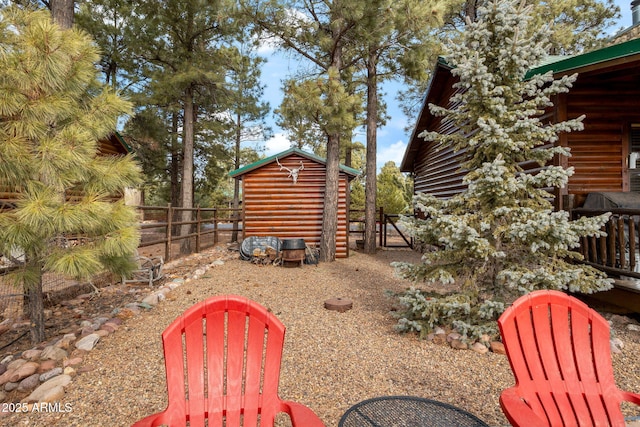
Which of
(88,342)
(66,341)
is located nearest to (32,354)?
(66,341)

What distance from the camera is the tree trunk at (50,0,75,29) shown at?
17.9 ft

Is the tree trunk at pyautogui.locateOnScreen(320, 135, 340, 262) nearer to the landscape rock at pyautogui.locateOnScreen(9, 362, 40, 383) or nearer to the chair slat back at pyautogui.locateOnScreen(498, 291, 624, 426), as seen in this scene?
the landscape rock at pyautogui.locateOnScreen(9, 362, 40, 383)

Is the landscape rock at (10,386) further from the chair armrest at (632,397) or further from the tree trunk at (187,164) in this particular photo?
the tree trunk at (187,164)

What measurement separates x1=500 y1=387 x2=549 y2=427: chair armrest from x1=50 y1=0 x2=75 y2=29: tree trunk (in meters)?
7.49

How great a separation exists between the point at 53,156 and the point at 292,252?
5533mm

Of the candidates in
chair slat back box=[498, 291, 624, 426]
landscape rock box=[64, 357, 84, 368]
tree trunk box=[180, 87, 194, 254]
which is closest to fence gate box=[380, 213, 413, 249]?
tree trunk box=[180, 87, 194, 254]

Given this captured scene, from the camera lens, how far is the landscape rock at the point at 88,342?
326 centimetres

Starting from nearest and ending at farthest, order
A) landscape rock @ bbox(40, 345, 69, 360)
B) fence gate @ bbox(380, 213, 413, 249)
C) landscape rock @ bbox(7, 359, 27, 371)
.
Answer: landscape rock @ bbox(7, 359, 27, 371)
landscape rock @ bbox(40, 345, 69, 360)
fence gate @ bbox(380, 213, 413, 249)

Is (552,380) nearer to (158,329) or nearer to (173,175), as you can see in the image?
(158,329)

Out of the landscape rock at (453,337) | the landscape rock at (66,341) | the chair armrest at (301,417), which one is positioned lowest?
the landscape rock at (453,337)

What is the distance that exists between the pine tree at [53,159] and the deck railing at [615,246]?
5321 mm

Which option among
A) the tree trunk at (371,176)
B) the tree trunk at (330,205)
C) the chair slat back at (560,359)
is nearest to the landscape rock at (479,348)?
the chair slat back at (560,359)

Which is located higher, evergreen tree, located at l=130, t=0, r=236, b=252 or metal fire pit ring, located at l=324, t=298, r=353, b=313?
evergreen tree, located at l=130, t=0, r=236, b=252

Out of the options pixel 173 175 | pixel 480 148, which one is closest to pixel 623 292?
pixel 480 148
